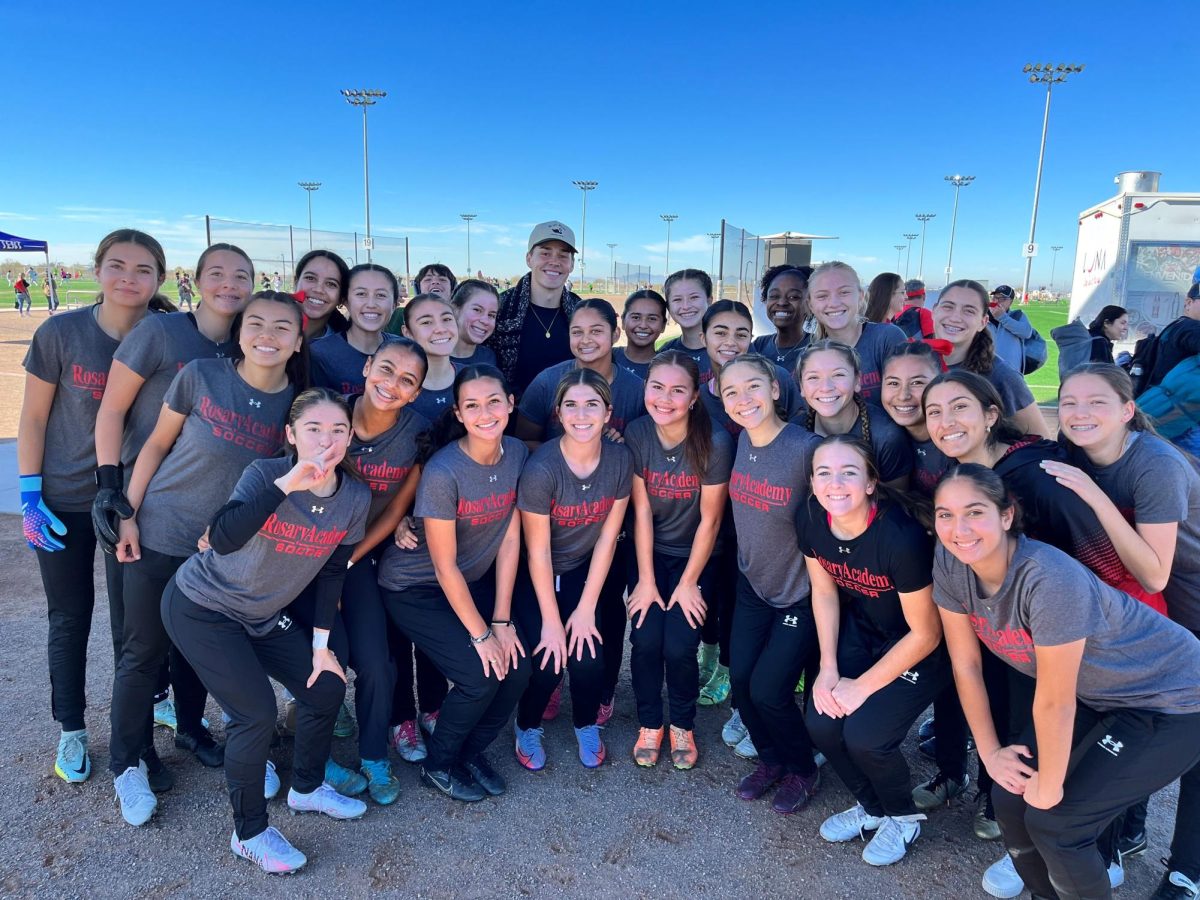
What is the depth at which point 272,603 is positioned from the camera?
2812 millimetres

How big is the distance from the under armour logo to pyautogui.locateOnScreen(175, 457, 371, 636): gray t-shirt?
2.73 meters

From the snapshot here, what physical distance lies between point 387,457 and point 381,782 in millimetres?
1374

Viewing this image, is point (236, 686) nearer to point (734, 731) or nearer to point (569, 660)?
point (569, 660)

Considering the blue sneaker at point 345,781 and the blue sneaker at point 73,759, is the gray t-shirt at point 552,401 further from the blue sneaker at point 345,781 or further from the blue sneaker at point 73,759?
the blue sneaker at point 73,759

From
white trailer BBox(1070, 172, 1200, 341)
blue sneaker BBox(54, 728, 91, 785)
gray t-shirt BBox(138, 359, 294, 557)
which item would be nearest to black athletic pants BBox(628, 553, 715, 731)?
gray t-shirt BBox(138, 359, 294, 557)

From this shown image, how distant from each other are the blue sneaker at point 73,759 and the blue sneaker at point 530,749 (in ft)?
5.95

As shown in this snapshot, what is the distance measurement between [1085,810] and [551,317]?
3.56m

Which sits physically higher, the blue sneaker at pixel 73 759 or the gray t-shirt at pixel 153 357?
the gray t-shirt at pixel 153 357

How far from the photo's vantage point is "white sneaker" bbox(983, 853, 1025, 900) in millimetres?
2623

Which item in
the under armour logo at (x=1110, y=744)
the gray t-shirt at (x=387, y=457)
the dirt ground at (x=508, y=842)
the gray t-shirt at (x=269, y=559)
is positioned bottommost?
the dirt ground at (x=508, y=842)

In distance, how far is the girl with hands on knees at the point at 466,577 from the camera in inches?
124

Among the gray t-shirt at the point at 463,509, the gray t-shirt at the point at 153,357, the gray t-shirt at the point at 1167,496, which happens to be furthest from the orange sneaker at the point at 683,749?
the gray t-shirt at the point at 153,357

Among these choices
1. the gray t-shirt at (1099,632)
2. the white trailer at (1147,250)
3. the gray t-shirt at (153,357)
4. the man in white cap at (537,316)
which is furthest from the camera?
the white trailer at (1147,250)

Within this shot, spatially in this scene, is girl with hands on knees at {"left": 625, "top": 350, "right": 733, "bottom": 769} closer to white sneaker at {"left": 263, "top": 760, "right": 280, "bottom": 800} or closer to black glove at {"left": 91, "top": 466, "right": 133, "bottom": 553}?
white sneaker at {"left": 263, "top": 760, "right": 280, "bottom": 800}
